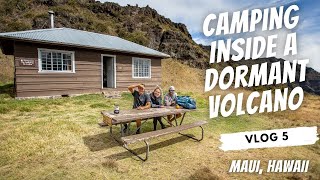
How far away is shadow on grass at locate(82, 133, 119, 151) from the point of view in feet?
19.6

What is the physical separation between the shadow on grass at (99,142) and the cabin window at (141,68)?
11.8 metres

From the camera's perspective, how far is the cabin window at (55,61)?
44.3 feet

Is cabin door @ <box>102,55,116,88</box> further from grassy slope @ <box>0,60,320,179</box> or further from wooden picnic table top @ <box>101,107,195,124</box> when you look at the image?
wooden picnic table top @ <box>101,107,195,124</box>

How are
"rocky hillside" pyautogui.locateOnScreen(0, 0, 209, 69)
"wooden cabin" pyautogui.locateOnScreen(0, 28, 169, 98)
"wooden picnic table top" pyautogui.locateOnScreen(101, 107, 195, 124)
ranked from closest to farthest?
"wooden picnic table top" pyautogui.locateOnScreen(101, 107, 195, 124)
"wooden cabin" pyautogui.locateOnScreen(0, 28, 169, 98)
"rocky hillside" pyautogui.locateOnScreen(0, 0, 209, 69)

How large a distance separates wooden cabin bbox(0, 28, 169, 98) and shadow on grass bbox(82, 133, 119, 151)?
8608 mm

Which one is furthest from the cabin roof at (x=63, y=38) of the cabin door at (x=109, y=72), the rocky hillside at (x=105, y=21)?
the rocky hillside at (x=105, y=21)

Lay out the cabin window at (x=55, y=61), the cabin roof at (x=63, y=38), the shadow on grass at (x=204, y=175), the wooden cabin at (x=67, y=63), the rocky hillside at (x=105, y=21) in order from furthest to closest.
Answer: the rocky hillside at (x=105, y=21), the cabin window at (x=55, y=61), the wooden cabin at (x=67, y=63), the cabin roof at (x=63, y=38), the shadow on grass at (x=204, y=175)

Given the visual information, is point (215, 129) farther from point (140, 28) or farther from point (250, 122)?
point (140, 28)

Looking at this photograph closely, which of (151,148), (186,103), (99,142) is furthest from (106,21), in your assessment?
(151,148)

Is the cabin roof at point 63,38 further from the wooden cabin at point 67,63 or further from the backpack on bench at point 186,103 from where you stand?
the backpack on bench at point 186,103

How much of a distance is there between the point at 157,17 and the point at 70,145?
4765 centimetres

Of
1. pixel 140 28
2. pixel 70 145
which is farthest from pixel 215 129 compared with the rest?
pixel 140 28

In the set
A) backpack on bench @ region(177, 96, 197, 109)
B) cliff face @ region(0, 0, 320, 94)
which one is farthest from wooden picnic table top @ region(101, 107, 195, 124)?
cliff face @ region(0, 0, 320, 94)

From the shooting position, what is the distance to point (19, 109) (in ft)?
34.2
